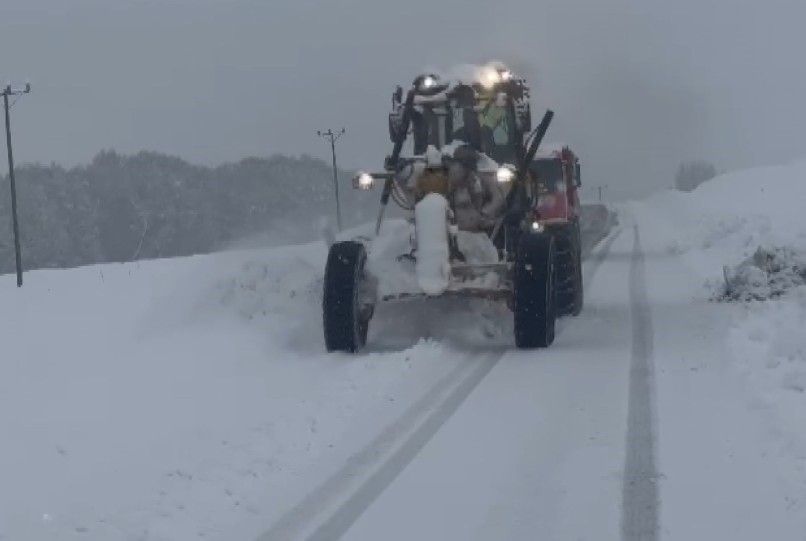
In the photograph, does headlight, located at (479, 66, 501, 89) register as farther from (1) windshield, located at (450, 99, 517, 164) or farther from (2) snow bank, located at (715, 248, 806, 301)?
(2) snow bank, located at (715, 248, 806, 301)

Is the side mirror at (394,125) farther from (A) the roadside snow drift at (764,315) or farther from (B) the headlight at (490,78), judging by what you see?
(A) the roadside snow drift at (764,315)

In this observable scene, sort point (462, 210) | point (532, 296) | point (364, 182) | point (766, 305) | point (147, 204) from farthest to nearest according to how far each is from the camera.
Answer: point (147, 204) → point (766, 305) → point (364, 182) → point (462, 210) → point (532, 296)

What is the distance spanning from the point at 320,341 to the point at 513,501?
6751 millimetres

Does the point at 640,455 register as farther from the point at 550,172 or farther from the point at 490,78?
the point at 550,172

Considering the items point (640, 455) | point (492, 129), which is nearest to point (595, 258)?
point (492, 129)

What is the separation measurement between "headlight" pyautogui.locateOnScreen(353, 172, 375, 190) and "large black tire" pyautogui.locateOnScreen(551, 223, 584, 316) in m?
3.48

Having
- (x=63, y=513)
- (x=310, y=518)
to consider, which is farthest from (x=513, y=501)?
(x=63, y=513)

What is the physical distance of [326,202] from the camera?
106m

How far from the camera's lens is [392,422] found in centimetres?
882

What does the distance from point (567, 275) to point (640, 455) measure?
8.52m

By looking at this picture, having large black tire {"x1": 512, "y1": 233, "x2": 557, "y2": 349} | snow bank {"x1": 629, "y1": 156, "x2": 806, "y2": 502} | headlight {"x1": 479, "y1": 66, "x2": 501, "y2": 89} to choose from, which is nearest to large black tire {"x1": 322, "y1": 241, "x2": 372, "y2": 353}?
large black tire {"x1": 512, "y1": 233, "x2": 557, "y2": 349}

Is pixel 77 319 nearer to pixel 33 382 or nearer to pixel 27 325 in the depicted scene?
pixel 27 325

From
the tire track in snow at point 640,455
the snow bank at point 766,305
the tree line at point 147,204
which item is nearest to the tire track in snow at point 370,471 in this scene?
the tire track in snow at point 640,455

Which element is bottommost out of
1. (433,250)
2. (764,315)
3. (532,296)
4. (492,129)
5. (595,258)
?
(595,258)
